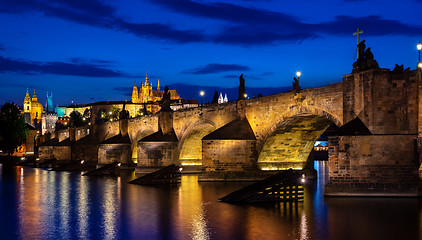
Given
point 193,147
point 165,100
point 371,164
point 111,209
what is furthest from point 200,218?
point 165,100

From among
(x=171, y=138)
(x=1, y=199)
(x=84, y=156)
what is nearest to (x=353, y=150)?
(x=1, y=199)

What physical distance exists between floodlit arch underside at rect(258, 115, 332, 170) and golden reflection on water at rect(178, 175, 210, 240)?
222 inches

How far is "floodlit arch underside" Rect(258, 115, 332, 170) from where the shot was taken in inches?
1172

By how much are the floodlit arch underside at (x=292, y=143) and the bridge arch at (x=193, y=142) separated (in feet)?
26.6

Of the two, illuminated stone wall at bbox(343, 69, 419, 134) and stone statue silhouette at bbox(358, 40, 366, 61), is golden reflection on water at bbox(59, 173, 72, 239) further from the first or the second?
stone statue silhouette at bbox(358, 40, 366, 61)

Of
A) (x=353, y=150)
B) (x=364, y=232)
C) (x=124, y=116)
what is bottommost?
(x=364, y=232)

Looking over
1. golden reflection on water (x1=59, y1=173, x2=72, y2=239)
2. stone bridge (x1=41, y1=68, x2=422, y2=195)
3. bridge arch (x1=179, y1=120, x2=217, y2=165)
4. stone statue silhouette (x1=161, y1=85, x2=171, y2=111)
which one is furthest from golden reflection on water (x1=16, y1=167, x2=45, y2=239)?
stone statue silhouette (x1=161, y1=85, x2=171, y2=111)

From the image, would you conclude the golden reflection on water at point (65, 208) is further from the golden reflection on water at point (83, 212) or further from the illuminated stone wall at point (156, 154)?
the illuminated stone wall at point (156, 154)

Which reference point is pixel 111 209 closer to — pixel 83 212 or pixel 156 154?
pixel 83 212

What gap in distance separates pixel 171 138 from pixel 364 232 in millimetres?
28200

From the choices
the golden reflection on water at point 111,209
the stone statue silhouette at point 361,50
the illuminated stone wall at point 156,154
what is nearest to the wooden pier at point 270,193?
the golden reflection on water at point 111,209

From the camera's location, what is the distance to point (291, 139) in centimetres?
3184

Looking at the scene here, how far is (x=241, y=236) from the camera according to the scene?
15.1m

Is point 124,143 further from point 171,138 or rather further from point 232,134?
point 232,134
